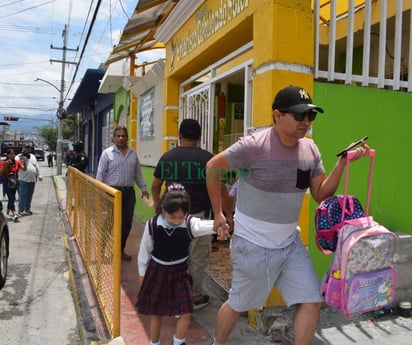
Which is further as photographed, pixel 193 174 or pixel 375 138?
pixel 375 138

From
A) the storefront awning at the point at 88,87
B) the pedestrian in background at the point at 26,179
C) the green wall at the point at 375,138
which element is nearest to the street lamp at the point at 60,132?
the storefront awning at the point at 88,87

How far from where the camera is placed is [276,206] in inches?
99.7

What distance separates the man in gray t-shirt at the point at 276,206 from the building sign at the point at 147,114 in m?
5.67

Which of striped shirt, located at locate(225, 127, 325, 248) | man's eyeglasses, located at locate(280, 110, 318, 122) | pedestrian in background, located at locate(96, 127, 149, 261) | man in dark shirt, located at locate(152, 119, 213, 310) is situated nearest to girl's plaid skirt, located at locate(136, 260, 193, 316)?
man in dark shirt, located at locate(152, 119, 213, 310)

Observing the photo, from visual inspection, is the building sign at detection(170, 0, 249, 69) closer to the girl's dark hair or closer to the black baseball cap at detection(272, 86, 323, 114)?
the black baseball cap at detection(272, 86, 323, 114)

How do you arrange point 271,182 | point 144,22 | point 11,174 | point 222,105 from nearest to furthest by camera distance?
point 271,182
point 222,105
point 144,22
point 11,174

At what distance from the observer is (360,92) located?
150 inches

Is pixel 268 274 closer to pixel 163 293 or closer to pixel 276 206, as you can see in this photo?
pixel 276 206

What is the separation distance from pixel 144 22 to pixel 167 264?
5.04 m

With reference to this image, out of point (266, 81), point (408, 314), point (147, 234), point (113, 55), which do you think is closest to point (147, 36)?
point (113, 55)

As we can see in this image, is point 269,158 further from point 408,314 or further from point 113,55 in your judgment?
point 113,55

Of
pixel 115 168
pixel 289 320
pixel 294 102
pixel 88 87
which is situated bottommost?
pixel 289 320

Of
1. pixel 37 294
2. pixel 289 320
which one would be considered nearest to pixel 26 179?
pixel 37 294

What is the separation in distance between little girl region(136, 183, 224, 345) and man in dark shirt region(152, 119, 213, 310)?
56 centimetres
